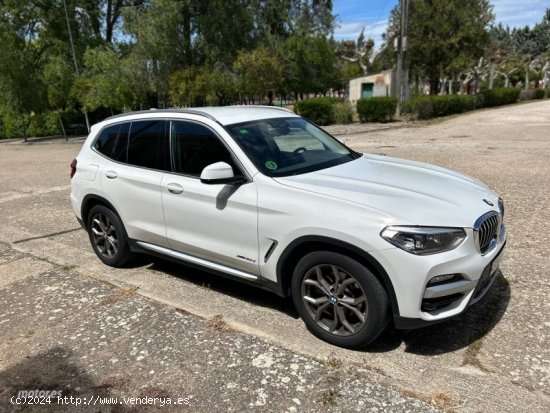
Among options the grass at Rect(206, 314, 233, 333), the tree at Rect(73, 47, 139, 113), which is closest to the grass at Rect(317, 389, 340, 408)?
the grass at Rect(206, 314, 233, 333)

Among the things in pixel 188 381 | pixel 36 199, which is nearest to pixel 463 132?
pixel 36 199

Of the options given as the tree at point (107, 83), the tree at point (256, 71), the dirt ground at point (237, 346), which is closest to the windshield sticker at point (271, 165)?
the dirt ground at point (237, 346)

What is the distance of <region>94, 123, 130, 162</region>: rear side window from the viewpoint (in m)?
4.96

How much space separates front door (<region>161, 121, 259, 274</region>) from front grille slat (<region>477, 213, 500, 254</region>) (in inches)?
61.9

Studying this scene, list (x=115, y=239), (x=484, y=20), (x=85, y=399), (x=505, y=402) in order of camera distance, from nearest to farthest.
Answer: (x=505, y=402) < (x=85, y=399) < (x=115, y=239) < (x=484, y=20)

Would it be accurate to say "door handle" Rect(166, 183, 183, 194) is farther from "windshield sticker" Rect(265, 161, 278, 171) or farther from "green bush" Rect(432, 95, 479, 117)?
"green bush" Rect(432, 95, 479, 117)

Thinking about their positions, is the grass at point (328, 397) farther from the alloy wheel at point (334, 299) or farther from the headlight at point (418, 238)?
the headlight at point (418, 238)

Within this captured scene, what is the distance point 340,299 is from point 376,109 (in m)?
22.7

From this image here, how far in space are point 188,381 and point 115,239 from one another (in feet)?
8.02

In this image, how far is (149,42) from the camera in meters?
24.8

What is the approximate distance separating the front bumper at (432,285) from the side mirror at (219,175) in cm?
130

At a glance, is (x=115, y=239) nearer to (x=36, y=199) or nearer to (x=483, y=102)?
(x=36, y=199)

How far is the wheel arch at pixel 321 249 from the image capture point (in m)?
3.09

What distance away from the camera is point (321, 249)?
3.35 meters
